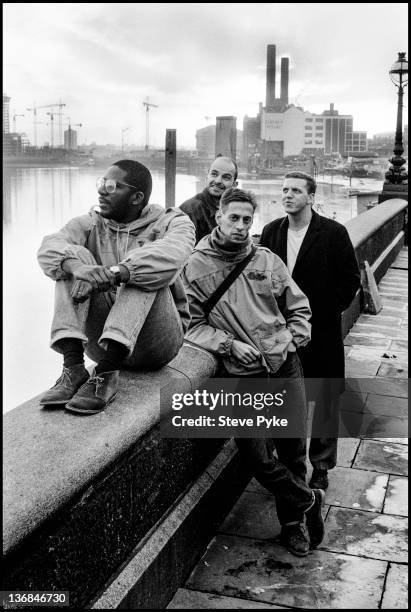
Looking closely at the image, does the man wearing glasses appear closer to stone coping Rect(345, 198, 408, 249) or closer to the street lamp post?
stone coping Rect(345, 198, 408, 249)

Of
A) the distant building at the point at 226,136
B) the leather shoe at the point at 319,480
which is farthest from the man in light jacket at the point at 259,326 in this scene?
the distant building at the point at 226,136

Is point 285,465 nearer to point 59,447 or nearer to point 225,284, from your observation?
point 225,284

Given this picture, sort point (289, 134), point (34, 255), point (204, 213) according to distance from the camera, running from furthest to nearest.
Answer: point (34, 255), point (289, 134), point (204, 213)

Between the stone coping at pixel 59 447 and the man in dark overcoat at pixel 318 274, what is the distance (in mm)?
1295

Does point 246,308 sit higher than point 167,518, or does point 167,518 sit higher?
point 246,308

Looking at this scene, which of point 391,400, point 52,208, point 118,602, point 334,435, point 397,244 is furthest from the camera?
point 52,208

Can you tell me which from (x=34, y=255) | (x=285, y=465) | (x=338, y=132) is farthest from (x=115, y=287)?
(x=338, y=132)

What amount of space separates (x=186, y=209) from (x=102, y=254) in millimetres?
1644

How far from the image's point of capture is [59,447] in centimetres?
249

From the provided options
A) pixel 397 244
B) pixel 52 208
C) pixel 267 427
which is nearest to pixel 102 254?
pixel 267 427

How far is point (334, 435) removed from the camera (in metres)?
4.35

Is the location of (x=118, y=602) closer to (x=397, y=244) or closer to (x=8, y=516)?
(x=8, y=516)

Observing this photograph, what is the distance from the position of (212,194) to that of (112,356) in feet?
7.12

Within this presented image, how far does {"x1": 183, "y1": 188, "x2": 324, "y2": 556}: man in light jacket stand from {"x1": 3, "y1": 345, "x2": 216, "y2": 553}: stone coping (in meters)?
0.40
